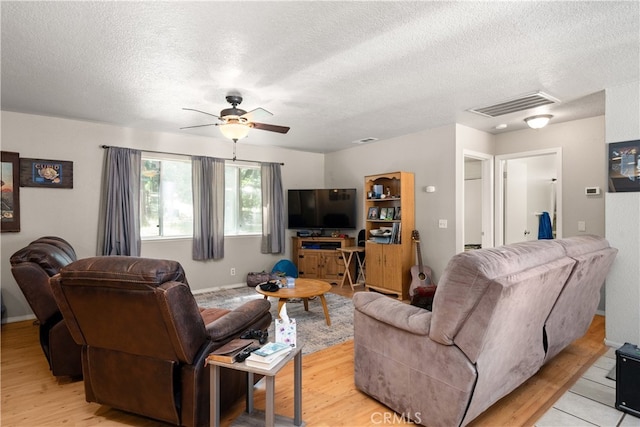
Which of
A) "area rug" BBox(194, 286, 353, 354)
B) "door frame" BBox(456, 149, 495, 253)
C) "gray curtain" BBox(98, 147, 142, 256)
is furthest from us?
"door frame" BBox(456, 149, 495, 253)

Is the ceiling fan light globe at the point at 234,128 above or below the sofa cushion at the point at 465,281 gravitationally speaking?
above

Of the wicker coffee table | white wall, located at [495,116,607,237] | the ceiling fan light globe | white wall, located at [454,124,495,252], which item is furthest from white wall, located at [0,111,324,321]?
white wall, located at [495,116,607,237]

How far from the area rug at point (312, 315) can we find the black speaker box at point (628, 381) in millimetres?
2072

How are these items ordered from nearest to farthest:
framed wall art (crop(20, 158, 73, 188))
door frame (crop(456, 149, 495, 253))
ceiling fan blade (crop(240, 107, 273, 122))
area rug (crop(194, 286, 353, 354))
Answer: ceiling fan blade (crop(240, 107, 273, 122)) < area rug (crop(194, 286, 353, 354)) < framed wall art (crop(20, 158, 73, 188)) < door frame (crop(456, 149, 495, 253))

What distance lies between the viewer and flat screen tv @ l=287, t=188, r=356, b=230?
238 inches

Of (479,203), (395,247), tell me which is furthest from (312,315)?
(479,203)

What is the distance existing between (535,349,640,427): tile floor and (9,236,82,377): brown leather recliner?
10.7 feet

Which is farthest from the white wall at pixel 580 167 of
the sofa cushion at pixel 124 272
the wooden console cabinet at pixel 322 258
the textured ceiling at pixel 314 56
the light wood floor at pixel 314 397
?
the sofa cushion at pixel 124 272

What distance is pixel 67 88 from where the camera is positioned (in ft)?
10.6

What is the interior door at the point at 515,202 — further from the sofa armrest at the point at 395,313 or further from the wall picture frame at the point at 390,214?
the sofa armrest at the point at 395,313

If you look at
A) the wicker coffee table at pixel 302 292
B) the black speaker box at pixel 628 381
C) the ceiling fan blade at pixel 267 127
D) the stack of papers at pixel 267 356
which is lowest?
the black speaker box at pixel 628 381

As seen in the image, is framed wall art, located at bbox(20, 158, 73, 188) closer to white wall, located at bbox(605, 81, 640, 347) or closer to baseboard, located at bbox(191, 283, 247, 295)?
baseboard, located at bbox(191, 283, 247, 295)

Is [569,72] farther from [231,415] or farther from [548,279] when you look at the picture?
[231,415]

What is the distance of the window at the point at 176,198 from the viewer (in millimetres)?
4992
